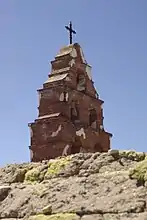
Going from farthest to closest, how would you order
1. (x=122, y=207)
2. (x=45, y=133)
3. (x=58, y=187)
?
(x=45, y=133) < (x=58, y=187) < (x=122, y=207)

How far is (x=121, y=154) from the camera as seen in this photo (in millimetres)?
3863

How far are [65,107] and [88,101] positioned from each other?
1635 mm

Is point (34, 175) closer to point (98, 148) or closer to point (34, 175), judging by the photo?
point (34, 175)

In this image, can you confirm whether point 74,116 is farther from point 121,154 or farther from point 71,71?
point 121,154

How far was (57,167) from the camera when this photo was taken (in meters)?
4.08

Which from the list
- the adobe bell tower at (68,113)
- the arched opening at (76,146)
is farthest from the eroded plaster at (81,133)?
the arched opening at (76,146)

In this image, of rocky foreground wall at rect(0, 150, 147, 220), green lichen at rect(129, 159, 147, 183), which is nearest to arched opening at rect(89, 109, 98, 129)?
rocky foreground wall at rect(0, 150, 147, 220)

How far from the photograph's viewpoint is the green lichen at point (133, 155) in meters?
3.78

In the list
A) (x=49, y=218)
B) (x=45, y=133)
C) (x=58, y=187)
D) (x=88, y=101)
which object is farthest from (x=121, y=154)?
(x=88, y=101)

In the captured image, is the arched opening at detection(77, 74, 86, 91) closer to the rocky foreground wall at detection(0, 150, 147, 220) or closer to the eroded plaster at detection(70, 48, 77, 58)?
the eroded plaster at detection(70, 48, 77, 58)

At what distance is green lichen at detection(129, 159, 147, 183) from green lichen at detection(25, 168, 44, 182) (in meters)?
0.96

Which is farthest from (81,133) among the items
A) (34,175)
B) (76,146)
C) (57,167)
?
(57,167)

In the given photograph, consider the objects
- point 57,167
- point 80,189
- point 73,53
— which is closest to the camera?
point 80,189

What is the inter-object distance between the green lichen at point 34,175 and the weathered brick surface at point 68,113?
15.1 metres
